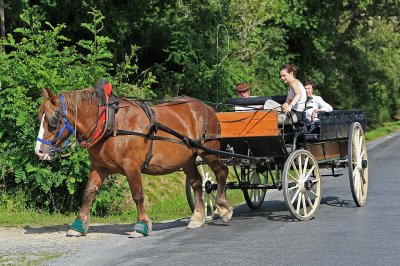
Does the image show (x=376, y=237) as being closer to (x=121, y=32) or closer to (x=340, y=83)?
(x=121, y=32)

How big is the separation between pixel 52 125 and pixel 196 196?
8.51ft

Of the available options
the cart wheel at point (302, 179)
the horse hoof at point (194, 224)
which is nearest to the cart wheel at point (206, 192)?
the horse hoof at point (194, 224)

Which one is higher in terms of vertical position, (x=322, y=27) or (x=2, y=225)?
(x=322, y=27)

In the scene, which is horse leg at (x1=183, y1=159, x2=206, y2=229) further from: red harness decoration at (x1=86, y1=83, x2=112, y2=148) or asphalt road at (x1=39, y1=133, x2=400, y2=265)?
red harness decoration at (x1=86, y1=83, x2=112, y2=148)

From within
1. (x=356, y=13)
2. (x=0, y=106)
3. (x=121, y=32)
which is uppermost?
(x=356, y=13)

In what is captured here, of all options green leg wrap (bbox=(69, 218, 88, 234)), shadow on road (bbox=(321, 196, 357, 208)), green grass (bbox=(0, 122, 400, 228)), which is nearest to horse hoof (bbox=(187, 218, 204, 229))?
green leg wrap (bbox=(69, 218, 88, 234))

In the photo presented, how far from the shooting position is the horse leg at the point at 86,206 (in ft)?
36.0

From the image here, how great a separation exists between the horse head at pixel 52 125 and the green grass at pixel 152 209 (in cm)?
230

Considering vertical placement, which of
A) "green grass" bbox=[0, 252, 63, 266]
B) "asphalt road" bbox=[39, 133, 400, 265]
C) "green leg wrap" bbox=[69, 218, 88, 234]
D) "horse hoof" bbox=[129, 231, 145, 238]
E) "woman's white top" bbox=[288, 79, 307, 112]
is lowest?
"asphalt road" bbox=[39, 133, 400, 265]

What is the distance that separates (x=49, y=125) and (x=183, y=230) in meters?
2.47

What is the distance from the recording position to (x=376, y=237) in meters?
10.4

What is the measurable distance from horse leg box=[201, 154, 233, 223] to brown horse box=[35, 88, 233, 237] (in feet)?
0.91

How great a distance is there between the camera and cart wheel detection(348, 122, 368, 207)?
528 inches

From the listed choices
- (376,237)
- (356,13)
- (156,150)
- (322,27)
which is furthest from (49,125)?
(356,13)
